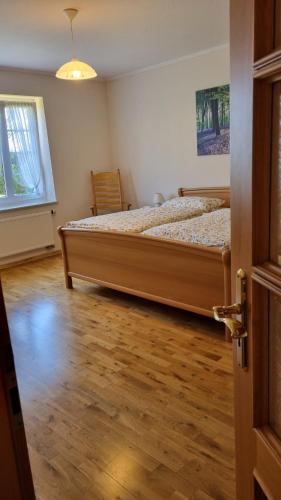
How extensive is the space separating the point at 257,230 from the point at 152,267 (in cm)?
236

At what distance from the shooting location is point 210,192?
4844 mm

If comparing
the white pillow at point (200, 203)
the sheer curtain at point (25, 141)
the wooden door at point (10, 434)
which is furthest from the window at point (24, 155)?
the wooden door at point (10, 434)

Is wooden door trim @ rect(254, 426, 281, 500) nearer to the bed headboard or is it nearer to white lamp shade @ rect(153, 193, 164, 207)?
the bed headboard

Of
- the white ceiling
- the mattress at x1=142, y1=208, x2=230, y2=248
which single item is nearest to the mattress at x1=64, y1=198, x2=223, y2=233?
the mattress at x1=142, y1=208, x2=230, y2=248

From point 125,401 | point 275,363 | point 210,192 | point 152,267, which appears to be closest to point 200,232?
point 152,267

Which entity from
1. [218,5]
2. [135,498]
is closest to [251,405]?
[135,498]

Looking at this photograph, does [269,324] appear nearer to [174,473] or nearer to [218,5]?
[174,473]

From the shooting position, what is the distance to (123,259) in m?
3.32

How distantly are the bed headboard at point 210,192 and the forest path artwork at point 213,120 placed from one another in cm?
44

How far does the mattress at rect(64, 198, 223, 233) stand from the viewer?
3506 millimetres

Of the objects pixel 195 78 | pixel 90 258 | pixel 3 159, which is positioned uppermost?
pixel 195 78

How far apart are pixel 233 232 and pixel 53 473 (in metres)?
1.42

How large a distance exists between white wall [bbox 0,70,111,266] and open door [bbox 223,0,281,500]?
14.6ft

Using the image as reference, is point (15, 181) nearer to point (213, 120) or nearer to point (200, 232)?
point (213, 120)
